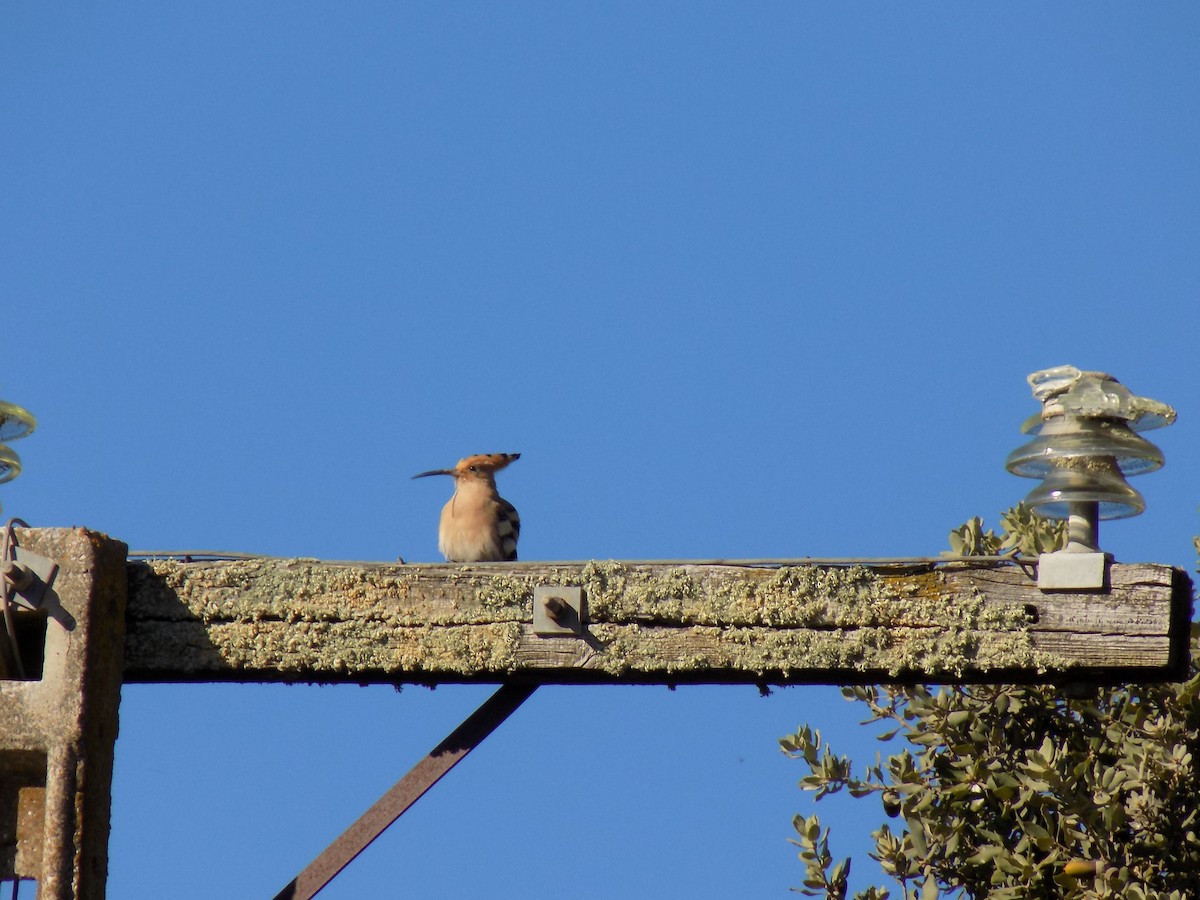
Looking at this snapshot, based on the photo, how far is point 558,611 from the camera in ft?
12.2

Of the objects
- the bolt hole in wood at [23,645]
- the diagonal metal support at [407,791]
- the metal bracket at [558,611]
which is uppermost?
the metal bracket at [558,611]

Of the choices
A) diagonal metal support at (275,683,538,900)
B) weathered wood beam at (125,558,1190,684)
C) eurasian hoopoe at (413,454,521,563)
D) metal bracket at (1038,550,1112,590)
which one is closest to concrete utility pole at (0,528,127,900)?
weathered wood beam at (125,558,1190,684)

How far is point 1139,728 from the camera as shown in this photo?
17.7ft

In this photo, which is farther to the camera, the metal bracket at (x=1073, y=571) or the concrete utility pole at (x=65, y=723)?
the concrete utility pole at (x=65, y=723)

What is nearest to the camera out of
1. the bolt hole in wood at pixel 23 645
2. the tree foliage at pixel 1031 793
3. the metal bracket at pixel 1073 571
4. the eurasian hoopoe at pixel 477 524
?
the metal bracket at pixel 1073 571

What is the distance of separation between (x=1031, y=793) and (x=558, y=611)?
2273mm

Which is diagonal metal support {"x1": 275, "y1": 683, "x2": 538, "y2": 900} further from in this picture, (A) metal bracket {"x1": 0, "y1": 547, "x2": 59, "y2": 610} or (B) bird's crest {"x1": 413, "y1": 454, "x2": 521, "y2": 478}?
(B) bird's crest {"x1": 413, "y1": 454, "x2": 521, "y2": 478}

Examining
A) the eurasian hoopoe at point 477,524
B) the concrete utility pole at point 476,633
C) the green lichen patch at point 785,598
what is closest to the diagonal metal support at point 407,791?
the concrete utility pole at point 476,633

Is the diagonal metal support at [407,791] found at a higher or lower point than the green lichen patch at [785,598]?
lower

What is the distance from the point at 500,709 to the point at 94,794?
3.34 ft

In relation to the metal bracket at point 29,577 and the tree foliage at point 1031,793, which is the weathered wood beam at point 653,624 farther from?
the tree foliage at point 1031,793

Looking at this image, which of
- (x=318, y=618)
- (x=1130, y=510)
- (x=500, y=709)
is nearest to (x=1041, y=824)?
(x=1130, y=510)

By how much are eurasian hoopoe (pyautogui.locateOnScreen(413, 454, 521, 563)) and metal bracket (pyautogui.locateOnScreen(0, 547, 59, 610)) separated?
2.86 m

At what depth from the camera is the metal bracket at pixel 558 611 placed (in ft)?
12.2
